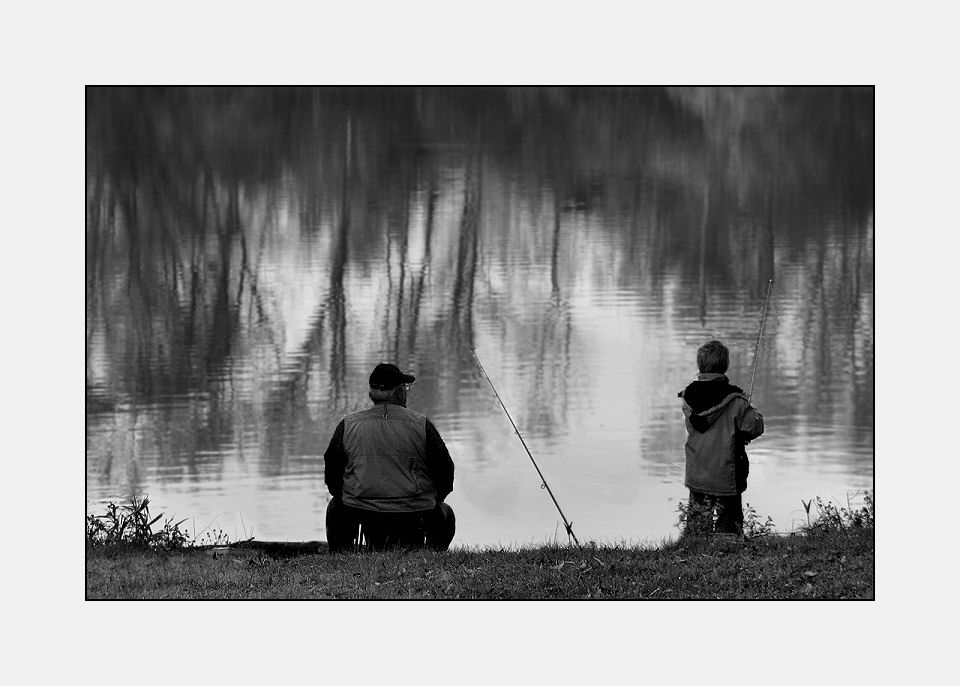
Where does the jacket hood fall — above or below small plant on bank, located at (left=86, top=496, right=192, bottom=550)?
above

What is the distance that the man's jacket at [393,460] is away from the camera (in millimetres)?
7953

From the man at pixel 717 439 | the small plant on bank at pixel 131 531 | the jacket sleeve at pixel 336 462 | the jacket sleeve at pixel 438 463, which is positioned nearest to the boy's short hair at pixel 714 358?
the man at pixel 717 439

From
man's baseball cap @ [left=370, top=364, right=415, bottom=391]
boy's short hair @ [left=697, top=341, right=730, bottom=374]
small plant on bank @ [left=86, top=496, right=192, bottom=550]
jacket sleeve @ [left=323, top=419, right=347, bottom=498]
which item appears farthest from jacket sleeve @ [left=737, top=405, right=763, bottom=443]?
small plant on bank @ [left=86, top=496, right=192, bottom=550]

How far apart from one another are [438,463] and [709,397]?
1.43m

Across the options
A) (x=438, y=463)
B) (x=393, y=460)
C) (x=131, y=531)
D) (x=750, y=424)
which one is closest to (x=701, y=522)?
(x=750, y=424)

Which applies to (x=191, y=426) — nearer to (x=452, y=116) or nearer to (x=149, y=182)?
(x=149, y=182)

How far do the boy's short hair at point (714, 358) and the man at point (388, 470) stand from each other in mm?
1402

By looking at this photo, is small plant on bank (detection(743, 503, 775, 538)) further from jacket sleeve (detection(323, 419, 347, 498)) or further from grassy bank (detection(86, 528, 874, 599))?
jacket sleeve (detection(323, 419, 347, 498))

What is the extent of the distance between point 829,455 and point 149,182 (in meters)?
6.94

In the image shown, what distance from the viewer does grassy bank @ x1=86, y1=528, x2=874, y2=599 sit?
7066 millimetres

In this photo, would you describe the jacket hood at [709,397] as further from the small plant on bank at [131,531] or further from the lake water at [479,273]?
the lake water at [479,273]

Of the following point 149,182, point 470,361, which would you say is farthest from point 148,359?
point 470,361

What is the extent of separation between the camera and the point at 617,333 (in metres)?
14.3

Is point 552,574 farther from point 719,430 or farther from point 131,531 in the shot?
point 131,531
